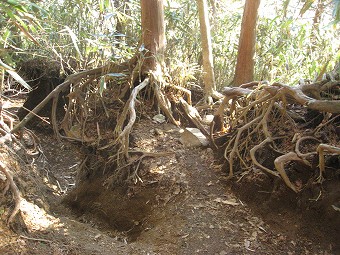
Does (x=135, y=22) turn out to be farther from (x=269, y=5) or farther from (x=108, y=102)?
(x=269, y=5)

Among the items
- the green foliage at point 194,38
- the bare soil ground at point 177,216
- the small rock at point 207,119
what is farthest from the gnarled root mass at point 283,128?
the green foliage at point 194,38

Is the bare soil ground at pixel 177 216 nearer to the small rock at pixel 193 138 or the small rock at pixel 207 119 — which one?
the small rock at pixel 193 138

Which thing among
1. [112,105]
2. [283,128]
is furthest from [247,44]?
[112,105]

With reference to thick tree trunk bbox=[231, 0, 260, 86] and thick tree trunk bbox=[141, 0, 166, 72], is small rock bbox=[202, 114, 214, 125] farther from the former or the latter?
thick tree trunk bbox=[141, 0, 166, 72]

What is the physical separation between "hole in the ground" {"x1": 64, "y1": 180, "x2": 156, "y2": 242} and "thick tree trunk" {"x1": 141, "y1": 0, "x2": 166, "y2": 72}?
162 centimetres

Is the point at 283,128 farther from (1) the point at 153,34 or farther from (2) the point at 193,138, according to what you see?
(1) the point at 153,34

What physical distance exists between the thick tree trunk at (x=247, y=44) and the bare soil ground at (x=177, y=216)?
3.95 ft

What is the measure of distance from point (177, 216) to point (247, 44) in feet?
8.22

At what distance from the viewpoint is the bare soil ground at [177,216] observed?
3.02m

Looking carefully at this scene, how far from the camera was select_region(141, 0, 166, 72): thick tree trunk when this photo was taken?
4.66 metres

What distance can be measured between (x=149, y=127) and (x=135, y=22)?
217 centimetres

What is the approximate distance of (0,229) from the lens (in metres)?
2.74

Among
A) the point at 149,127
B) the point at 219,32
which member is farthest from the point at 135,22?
the point at 149,127

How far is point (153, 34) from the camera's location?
4.70 metres
